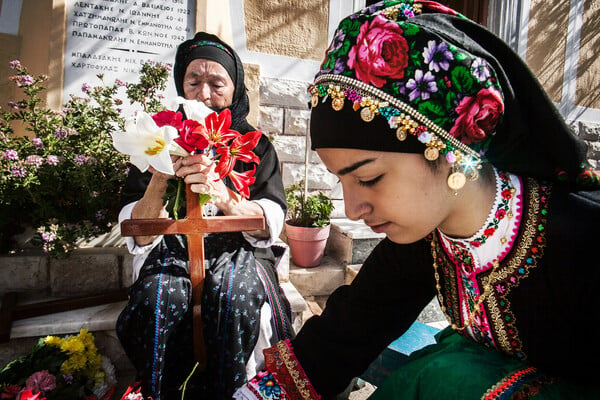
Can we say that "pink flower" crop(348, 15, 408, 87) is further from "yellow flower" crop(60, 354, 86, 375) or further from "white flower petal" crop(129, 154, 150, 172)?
"yellow flower" crop(60, 354, 86, 375)

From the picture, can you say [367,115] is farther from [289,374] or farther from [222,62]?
[222,62]

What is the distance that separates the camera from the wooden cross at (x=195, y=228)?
1.61 metres

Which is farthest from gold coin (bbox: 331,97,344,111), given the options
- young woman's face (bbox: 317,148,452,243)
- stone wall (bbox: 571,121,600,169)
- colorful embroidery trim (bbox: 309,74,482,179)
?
stone wall (bbox: 571,121,600,169)

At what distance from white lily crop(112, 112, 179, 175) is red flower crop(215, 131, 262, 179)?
227mm

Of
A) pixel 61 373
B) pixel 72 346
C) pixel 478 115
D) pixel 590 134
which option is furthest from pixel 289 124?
pixel 590 134

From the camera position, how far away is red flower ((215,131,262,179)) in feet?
5.25

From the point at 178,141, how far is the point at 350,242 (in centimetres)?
219

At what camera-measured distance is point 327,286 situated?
342cm

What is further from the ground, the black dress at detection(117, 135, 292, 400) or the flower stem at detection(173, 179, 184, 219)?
the flower stem at detection(173, 179, 184, 219)

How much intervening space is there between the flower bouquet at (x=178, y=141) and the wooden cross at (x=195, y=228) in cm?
6

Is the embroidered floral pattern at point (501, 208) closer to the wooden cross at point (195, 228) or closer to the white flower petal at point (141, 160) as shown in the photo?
the wooden cross at point (195, 228)

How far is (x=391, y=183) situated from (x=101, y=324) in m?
2.09

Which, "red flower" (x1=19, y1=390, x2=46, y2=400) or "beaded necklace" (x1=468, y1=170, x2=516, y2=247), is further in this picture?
"red flower" (x1=19, y1=390, x2=46, y2=400)

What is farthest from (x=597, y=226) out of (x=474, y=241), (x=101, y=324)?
(x=101, y=324)
